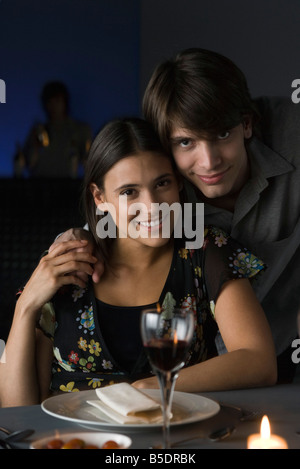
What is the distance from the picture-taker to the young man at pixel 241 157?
155 centimetres

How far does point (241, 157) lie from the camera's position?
163 centimetres

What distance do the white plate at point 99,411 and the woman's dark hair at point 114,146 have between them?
617mm

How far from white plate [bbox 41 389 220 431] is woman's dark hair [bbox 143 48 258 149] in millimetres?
745

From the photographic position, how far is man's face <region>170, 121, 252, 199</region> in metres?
1.54

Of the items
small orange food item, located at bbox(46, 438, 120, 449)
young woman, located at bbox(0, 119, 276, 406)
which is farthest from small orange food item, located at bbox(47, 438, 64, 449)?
young woman, located at bbox(0, 119, 276, 406)

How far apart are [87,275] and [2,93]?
377 cm

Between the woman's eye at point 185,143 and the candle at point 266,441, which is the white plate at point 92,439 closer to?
the candle at point 266,441

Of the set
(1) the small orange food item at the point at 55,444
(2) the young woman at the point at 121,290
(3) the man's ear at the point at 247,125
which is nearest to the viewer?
(1) the small orange food item at the point at 55,444

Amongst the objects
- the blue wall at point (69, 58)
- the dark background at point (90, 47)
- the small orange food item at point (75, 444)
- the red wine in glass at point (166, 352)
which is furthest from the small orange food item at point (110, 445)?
the blue wall at point (69, 58)

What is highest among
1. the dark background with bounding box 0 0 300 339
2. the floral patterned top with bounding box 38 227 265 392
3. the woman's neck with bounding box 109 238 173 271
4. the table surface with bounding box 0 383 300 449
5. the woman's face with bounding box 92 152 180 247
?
the dark background with bounding box 0 0 300 339

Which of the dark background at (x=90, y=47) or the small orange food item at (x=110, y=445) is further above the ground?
the dark background at (x=90, y=47)

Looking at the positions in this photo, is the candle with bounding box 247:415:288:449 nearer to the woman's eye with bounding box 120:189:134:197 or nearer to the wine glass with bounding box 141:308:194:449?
the wine glass with bounding box 141:308:194:449

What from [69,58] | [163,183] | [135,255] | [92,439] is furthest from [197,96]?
[69,58]

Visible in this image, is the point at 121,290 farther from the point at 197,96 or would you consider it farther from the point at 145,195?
the point at 197,96
